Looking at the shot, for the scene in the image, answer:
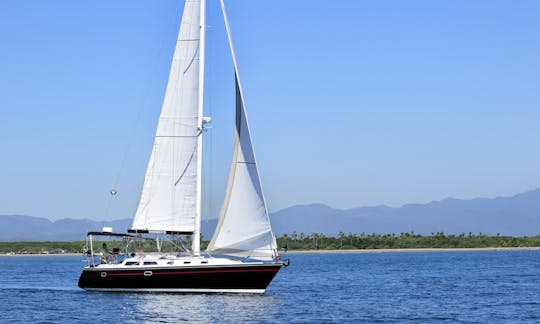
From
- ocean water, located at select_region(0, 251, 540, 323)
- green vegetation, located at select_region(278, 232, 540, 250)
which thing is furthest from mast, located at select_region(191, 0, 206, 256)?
green vegetation, located at select_region(278, 232, 540, 250)

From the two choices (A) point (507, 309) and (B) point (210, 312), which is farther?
(A) point (507, 309)

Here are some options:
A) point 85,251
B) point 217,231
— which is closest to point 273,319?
point 217,231

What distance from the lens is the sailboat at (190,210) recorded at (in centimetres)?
4669

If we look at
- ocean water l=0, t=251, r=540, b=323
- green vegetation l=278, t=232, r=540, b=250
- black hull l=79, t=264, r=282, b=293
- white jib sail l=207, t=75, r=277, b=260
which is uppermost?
green vegetation l=278, t=232, r=540, b=250

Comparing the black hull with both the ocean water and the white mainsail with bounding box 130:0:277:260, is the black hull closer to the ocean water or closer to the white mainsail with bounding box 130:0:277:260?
the ocean water

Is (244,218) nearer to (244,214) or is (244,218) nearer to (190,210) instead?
(244,214)

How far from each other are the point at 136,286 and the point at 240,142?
29.7 ft

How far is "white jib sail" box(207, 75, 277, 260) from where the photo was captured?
4672cm

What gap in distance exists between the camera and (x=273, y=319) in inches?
1563

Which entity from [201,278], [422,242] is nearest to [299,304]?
[201,278]

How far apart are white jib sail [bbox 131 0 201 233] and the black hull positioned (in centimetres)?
241

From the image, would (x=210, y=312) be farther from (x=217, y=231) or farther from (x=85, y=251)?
(x=85, y=251)

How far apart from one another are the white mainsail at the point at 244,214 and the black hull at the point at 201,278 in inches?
33.6

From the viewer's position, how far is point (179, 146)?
4822cm
